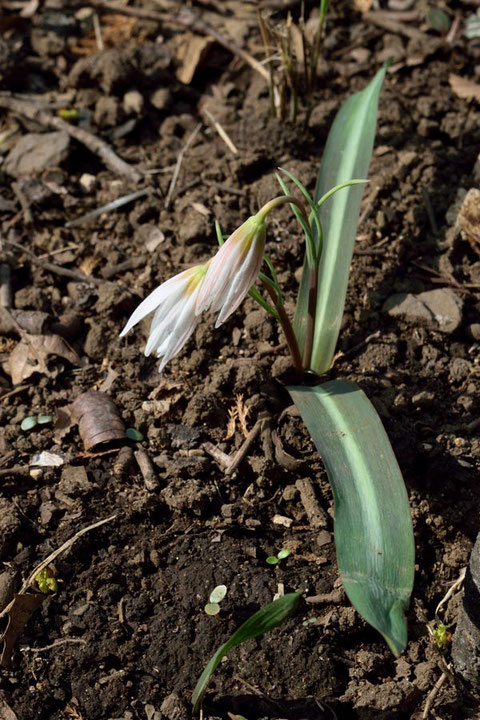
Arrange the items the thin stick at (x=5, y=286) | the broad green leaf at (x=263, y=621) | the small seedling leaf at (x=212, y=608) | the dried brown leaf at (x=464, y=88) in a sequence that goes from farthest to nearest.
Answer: the dried brown leaf at (x=464, y=88) → the thin stick at (x=5, y=286) → the small seedling leaf at (x=212, y=608) → the broad green leaf at (x=263, y=621)

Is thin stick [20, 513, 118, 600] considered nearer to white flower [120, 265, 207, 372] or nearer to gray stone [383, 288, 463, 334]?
white flower [120, 265, 207, 372]

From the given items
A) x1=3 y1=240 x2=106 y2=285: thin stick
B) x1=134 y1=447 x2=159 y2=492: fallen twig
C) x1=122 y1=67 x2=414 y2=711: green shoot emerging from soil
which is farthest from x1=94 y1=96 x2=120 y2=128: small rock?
x1=134 y1=447 x2=159 y2=492: fallen twig

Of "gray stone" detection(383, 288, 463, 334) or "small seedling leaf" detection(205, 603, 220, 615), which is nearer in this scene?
"small seedling leaf" detection(205, 603, 220, 615)

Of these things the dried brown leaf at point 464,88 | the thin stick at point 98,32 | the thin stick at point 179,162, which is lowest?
the thin stick at point 179,162

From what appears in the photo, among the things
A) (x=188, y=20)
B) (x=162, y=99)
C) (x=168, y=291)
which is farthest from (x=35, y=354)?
(x=188, y=20)

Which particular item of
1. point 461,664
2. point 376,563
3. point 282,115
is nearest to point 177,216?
point 282,115

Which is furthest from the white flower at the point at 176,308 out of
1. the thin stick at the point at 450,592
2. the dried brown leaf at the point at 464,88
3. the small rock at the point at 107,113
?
the dried brown leaf at the point at 464,88

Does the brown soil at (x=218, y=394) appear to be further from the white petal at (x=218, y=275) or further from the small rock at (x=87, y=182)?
the white petal at (x=218, y=275)
